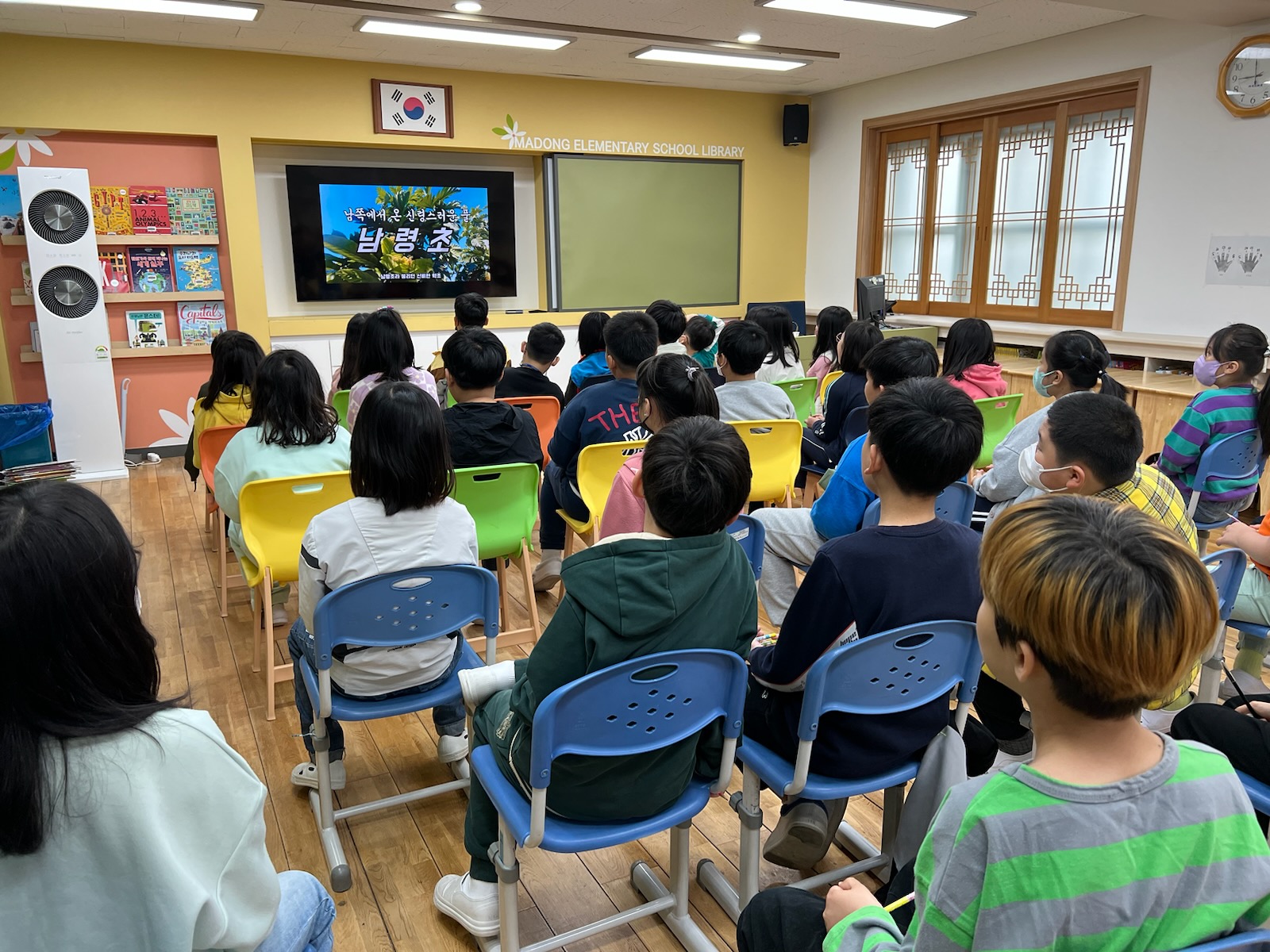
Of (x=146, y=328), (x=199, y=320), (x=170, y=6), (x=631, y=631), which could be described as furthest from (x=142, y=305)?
(x=631, y=631)

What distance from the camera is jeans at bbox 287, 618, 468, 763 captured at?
210 centimetres

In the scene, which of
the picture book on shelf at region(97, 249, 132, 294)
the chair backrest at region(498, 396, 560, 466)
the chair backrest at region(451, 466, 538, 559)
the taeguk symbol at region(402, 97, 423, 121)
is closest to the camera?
the chair backrest at region(451, 466, 538, 559)

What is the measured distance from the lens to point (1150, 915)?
88 cm

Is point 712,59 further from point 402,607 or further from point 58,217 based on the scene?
point 402,607

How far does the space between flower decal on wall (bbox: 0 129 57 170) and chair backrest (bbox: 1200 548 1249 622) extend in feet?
23.3

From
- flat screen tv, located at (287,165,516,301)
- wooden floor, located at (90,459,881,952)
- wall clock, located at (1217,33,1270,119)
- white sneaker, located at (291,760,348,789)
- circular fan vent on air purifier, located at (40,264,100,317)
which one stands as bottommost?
wooden floor, located at (90,459,881,952)

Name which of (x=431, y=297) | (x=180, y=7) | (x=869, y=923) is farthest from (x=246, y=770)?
(x=431, y=297)

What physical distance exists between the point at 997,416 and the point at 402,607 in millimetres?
3077

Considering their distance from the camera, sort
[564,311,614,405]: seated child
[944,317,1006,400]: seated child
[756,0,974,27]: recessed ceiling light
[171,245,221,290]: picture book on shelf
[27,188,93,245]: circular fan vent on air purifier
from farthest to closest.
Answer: [171,245,221,290]: picture book on shelf → [27,188,93,245]: circular fan vent on air purifier → [756,0,974,27]: recessed ceiling light → [564,311,614,405]: seated child → [944,317,1006,400]: seated child

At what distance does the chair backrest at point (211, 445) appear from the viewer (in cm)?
347

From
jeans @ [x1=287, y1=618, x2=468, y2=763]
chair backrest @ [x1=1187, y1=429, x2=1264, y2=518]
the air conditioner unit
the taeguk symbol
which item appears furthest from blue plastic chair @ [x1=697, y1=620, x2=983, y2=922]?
the taeguk symbol

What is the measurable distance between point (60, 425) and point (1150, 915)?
672 centimetres

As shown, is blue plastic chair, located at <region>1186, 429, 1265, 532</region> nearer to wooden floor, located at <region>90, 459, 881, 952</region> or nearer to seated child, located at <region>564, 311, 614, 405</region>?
wooden floor, located at <region>90, 459, 881, 952</region>

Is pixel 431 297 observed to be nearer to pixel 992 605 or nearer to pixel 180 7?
pixel 180 7
